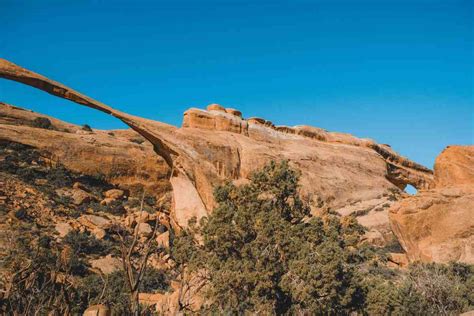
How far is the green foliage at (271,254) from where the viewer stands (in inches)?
407

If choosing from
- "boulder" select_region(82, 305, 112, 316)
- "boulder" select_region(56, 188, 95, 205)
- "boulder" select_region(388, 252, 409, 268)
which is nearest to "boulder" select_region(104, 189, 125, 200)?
"boulder" select_region(56, 188, 95, 205)

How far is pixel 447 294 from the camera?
45.4 ft

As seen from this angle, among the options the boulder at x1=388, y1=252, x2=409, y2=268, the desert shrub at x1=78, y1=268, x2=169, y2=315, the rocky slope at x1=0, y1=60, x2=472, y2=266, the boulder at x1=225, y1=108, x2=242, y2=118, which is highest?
the boulder at x1=225, y1=108, x2=242, y2=118

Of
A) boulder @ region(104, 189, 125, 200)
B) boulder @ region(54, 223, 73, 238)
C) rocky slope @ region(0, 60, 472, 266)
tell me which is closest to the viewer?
rocky slope @ region(0, 60, 472, 266)

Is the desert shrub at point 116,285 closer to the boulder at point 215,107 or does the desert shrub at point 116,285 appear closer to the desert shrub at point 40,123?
the boulder at point 215,107

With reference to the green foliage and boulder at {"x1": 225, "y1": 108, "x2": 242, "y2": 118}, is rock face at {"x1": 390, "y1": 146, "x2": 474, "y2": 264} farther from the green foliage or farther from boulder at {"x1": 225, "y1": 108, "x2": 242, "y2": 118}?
boulder at {"x1": 225, "y1": 108, "x2": 242, "y2": 118}

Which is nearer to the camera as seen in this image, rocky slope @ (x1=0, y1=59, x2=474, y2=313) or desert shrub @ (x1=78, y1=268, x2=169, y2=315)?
desert shrub @ (x1=78, y1=268, x2=169, y2=315)

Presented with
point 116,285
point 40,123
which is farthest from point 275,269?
point 40,123

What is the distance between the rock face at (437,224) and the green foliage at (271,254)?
21.6 ft

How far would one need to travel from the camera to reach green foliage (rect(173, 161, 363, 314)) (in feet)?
33.9

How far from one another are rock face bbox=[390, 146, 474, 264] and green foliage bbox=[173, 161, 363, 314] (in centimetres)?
658

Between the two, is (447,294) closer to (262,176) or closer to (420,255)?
(420,255)

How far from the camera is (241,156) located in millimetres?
21562

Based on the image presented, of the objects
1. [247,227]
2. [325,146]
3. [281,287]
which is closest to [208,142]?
[247,227]
